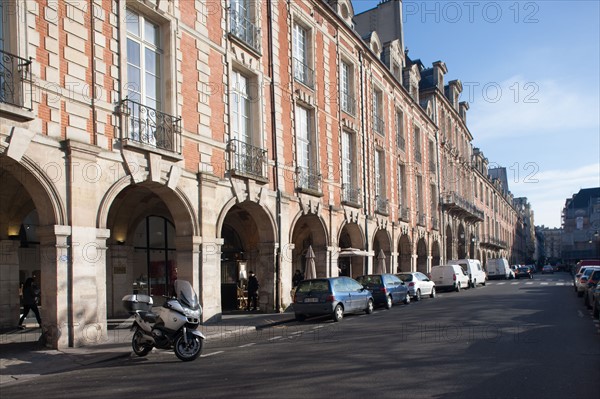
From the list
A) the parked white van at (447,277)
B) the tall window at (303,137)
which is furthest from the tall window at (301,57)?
the parked white van at (447,277)

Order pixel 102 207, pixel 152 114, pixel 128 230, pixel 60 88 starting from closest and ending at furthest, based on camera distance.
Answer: pixel 60 88 → pixel 102 207 → pixel 152 114 → pixel 128 230

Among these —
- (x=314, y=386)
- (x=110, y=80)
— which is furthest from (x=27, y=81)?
(x=314, y=386)

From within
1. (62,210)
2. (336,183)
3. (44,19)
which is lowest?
(62,210)

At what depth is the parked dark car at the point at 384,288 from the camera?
2164 centimetres

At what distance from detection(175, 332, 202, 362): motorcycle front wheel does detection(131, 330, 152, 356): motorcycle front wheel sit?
2.89 feet

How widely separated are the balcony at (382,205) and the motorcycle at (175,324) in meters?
20.4

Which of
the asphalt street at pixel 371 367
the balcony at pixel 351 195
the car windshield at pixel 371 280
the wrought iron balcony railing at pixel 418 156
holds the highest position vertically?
the wrought iron balcony railing at pixel 418 156

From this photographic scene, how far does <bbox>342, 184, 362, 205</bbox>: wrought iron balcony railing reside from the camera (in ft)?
86.1

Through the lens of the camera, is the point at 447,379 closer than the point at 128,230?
Yes

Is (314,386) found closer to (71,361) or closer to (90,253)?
(71,361)

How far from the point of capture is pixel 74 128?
1254cm

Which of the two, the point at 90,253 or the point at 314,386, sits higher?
the point at 90,253

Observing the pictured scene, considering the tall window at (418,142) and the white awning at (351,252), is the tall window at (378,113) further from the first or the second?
the tall window at (418,142)

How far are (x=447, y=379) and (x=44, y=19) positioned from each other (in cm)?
1044
